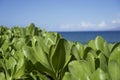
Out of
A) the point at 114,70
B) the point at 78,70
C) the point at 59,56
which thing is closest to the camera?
the point at 114,70

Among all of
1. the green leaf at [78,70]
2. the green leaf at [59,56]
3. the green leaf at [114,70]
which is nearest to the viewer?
the green leaf at [114,70]

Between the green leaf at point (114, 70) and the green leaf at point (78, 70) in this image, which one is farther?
the green leaf at point (78, 70)

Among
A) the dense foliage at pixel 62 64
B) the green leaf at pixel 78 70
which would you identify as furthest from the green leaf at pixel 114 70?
the green leaf at pixel 78 70

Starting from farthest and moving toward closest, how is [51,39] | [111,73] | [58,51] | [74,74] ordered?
[51,39], [58,51], [74,74], [111,73]

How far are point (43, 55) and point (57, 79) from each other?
0.12 m

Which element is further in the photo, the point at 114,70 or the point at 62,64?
the point at 62,64

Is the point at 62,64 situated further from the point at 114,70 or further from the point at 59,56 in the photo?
the point at 114,70

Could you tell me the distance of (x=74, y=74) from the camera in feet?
3.28

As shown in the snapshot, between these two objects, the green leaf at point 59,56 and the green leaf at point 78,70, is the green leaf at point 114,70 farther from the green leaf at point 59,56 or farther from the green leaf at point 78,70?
the green leaf at point 59,56

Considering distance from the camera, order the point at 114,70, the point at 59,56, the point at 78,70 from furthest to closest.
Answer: the point at 59,56 < the point at 78,70 < the point at 114,70

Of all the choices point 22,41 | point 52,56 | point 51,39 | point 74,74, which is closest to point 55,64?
point 52,56

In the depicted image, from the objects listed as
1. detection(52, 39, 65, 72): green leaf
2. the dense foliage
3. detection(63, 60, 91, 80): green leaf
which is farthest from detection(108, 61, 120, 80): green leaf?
detection(52, 39, 65, 72): green leaf

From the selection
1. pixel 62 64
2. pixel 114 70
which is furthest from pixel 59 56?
pixel 114 70

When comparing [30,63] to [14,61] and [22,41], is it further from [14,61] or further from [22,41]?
[22,41]
